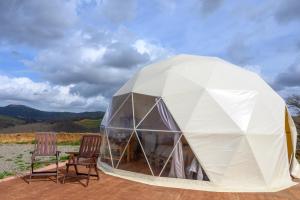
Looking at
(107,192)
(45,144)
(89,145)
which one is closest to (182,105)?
(89,145)

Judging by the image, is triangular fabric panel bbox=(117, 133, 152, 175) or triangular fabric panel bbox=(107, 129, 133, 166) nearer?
triangular fabric panel bbox=(117, 133, 152, 175)

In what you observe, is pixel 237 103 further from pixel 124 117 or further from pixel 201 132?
pixel 124 117

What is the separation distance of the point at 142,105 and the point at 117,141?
4.90 ft

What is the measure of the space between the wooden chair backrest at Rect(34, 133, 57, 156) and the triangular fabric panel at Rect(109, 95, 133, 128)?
7.28 ft

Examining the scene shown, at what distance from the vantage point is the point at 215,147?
9547mm

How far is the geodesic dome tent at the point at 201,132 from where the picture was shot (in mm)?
9500

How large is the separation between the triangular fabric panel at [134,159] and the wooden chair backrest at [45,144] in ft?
7.10

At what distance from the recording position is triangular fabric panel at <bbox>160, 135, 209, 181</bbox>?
9547mm

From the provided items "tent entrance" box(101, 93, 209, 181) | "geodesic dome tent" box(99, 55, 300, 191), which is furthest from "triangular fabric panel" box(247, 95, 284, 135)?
"tent entrance" box(101, 93, 209, 181)

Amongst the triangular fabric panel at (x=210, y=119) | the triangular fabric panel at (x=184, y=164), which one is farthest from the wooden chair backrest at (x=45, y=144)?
the triangular fabric panel at (x=210, y=119)

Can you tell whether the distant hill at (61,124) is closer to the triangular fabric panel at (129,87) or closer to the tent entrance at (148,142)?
the triangular fabric panel at (129,87)

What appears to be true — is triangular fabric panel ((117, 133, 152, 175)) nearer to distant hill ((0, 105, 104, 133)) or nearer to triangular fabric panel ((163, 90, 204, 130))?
triangular fabric panel ((163, 90, 204, 130))

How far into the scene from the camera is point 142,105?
35.5 ft

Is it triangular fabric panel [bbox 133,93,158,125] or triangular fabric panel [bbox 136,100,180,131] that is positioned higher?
triangular fabric panel [bbox 133,93,158,125]
